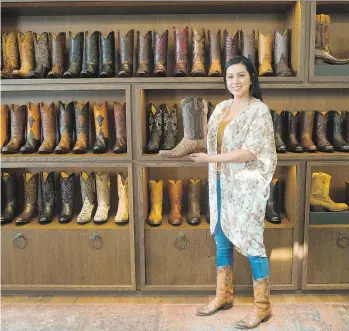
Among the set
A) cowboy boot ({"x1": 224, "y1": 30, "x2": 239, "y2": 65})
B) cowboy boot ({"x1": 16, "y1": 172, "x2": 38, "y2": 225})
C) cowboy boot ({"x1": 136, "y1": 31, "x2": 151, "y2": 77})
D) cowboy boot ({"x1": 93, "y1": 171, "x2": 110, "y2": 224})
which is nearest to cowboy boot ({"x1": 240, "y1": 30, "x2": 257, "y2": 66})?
cowboy boot ({"x1": 224, "y1": 30, "x2": 239, "y2": 65})

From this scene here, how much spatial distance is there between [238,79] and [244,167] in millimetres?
429

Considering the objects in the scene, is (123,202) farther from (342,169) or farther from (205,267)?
(342,169)

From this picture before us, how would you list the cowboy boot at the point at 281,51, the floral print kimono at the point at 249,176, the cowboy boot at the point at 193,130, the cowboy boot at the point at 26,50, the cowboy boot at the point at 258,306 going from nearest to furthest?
the floral print kimono at the point at 249,176
the cowboy boot at the point at 258,306
the cowboy boot at the point at 193,130
the cowboy boot at the point at 281,51
the cowboy boot at the point at 26,50

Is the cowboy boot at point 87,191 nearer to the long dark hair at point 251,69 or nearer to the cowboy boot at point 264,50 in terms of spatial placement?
the long dark hair at point 251,69

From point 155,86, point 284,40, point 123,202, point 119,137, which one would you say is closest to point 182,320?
point 123,202

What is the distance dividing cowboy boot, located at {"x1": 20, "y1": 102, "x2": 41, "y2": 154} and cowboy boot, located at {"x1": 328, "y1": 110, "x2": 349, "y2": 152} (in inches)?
71.4

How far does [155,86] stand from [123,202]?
745mm

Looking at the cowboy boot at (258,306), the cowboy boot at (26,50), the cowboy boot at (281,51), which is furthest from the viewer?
the cowboy boot at (26,50)

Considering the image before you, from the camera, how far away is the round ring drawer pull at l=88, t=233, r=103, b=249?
104 inches

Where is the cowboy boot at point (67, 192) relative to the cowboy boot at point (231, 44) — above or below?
below

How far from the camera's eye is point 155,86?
8.33 ft

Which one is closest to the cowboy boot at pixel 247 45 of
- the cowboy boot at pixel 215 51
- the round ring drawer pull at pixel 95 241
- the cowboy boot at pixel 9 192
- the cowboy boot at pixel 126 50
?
the cowboy boot at pixel 215 51

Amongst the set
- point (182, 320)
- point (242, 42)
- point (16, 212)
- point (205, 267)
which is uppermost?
point (242, 42)

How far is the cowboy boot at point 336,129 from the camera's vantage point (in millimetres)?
2678
